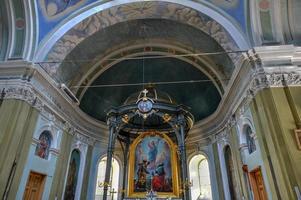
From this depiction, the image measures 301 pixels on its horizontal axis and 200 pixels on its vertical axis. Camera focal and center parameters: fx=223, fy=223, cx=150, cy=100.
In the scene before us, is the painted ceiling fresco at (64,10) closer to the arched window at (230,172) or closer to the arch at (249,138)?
the arch at (249,138)

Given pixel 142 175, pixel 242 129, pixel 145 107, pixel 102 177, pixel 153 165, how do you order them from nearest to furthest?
pixel 242 129
pixel 145 107
pixel 142 175
pixel 153 165
pixel 102 177

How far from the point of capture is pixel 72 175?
8.80 meters

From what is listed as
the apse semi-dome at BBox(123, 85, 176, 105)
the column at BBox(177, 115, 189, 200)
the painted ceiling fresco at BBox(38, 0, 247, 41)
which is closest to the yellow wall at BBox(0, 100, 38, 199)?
the painted ceiling fresco at BBox(38, 0, 247, 41)

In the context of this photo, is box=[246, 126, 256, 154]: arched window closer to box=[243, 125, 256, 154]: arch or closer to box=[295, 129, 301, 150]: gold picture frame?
box=[243, 125, 256, 154]: arch

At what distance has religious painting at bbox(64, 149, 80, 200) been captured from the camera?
838cm

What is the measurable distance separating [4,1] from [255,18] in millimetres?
7815

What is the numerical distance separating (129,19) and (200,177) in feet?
24.7

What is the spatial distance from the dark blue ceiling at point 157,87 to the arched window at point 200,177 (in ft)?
6.43

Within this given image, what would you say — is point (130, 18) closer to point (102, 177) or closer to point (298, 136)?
point (298, 136)

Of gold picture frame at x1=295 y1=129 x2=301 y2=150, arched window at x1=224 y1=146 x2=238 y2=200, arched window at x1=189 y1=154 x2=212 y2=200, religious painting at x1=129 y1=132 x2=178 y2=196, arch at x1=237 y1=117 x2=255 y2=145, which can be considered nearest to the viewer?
gold picture frame at x1=295 y1=129 x2=301 y2=150

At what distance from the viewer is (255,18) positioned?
677cm

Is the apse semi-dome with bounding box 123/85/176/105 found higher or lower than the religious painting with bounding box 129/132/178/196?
higher

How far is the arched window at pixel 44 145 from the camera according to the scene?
708cm

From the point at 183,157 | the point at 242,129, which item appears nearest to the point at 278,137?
the point at 242,129
